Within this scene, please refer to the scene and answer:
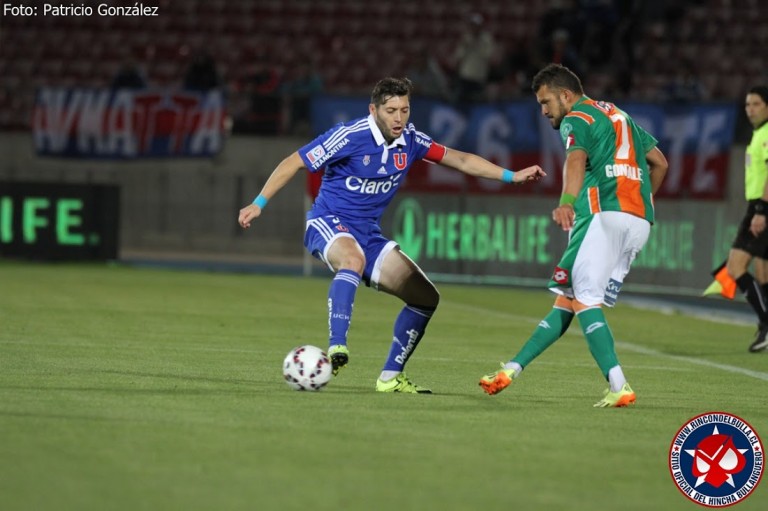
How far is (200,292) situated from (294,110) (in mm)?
7600

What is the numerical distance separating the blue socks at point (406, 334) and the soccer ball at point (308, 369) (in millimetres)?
660

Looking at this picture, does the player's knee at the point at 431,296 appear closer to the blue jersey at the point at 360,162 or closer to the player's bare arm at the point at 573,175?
the blue jersey at the point at 360,162

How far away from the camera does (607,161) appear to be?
8555mm

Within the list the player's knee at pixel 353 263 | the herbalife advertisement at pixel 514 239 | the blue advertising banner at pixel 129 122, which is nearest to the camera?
the player's knee at pixel 353 263

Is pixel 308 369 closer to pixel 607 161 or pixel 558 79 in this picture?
pixel 607 161

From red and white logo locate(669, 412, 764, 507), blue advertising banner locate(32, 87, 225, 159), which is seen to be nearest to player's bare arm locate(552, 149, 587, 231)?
red and white logo locate(669, 412, 764, 507)

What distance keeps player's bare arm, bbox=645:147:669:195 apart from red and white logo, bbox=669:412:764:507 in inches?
79.9

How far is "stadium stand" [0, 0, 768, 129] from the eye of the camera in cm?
2509

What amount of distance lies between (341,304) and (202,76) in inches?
662

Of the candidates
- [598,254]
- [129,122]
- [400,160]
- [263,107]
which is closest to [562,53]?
[263,107]

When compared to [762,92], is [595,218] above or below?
below

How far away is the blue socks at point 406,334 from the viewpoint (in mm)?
8906

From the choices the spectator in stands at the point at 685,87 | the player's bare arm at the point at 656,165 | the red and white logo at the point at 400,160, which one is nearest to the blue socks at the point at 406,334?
the red and white logo at the point at 400,160

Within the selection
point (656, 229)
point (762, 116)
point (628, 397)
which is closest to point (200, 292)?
point (656, 229)
